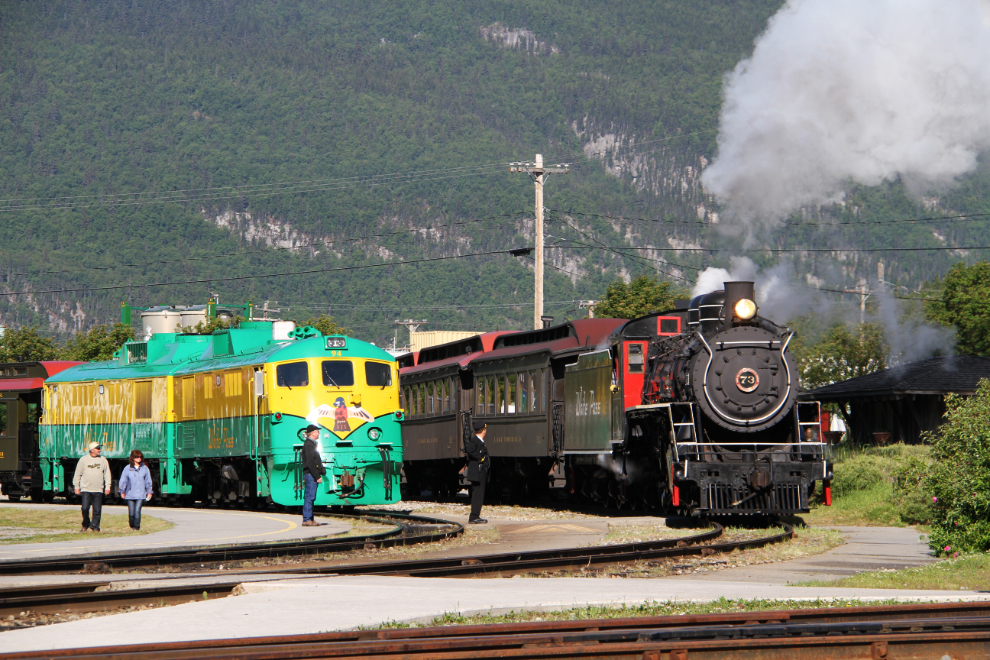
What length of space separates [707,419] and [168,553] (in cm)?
852

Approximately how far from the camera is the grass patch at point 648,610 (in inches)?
365

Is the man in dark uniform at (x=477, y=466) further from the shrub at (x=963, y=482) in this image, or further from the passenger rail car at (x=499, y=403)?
the shrub at (x=963, y=482)

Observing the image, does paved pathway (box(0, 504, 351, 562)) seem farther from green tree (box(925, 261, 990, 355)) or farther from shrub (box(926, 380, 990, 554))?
green tree (box(925, 261, 990, 355))

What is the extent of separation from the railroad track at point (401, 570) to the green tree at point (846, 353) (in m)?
11.7

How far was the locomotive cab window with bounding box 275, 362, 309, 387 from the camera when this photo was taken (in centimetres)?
2281

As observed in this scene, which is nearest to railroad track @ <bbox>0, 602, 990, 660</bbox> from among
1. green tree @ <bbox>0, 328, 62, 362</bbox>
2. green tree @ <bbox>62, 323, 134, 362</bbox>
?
green tree @ <bbox>62, 323, 134, 362</bbox>

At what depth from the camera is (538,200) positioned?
1519 inches

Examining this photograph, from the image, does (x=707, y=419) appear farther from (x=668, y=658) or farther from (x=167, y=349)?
(x=167, y=349)

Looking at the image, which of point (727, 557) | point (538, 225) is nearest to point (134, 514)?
point (727, 557)

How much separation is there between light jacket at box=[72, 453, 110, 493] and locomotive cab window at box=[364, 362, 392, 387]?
522 cm

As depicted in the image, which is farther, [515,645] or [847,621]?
[847,621]

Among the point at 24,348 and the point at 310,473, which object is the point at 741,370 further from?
the point at 24,348

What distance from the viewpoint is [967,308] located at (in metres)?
48.9

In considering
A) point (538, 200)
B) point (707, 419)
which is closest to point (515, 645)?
point (707, 419)
